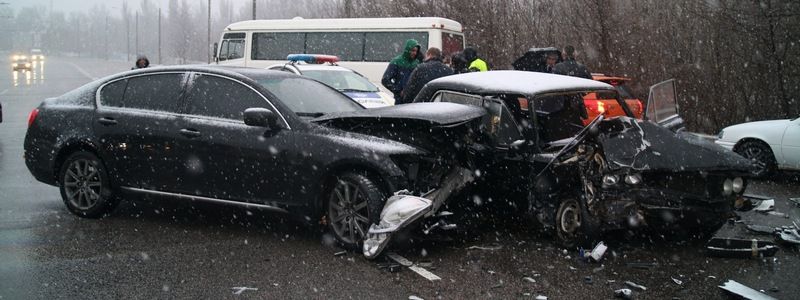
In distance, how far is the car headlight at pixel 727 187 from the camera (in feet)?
20.3

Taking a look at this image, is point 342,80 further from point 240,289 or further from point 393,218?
point 240,289

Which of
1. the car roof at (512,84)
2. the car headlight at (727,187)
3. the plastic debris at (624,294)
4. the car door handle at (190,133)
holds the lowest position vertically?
the plastic debris at (624,294)

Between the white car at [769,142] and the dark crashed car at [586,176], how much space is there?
4.74 meters

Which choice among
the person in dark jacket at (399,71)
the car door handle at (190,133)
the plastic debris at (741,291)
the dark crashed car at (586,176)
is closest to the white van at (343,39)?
the person in dark jacket at (399,71)

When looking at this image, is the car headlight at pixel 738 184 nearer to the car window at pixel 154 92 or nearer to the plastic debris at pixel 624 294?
the plastic debris at pixel 624 294

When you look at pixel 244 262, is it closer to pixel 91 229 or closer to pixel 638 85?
pixel 91 229

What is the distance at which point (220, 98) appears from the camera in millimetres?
6848

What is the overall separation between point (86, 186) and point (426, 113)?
135 inches

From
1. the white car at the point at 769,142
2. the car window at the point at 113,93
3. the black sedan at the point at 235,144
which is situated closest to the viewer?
the black sedan at the point at 235,144

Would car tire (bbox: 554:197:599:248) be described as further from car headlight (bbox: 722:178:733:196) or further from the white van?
the white van

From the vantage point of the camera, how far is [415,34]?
22.0m

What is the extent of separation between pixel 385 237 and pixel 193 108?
7.68ft

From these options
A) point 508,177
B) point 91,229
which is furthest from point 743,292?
point 91,229

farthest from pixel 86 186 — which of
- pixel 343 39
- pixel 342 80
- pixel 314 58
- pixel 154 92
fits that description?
pixel 343 39
